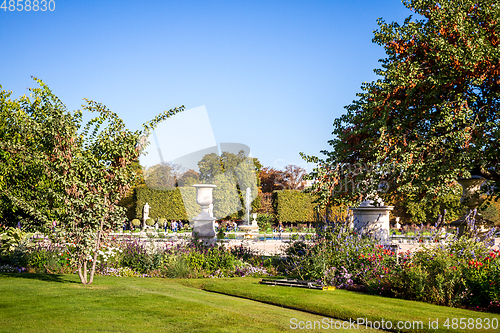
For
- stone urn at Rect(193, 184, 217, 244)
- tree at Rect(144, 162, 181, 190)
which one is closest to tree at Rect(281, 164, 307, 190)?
tree at Rect(144, 162, 181, 190)

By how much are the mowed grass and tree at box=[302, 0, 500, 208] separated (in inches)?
171

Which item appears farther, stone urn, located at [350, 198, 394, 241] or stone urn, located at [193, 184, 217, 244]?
stone urn, located at [193, 184, 217, 244]

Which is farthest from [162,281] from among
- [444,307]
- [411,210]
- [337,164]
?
[411,210]

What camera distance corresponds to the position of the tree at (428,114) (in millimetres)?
8578

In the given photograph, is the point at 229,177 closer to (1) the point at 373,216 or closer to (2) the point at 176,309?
(1) the point at 373,216

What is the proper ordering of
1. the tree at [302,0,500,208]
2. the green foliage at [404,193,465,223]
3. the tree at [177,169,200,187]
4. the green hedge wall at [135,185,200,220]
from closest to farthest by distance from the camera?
the tree at [302,0,500,208], the green foliage at [404,193,465,223], the green hedge wall at [135,185,200,220], the tree at [177,169,200,187]

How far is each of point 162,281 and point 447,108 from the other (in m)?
Answer: 7.19

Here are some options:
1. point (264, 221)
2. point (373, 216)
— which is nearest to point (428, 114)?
point (373, 216)

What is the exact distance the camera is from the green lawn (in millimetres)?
4820

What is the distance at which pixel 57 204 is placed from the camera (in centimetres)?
786

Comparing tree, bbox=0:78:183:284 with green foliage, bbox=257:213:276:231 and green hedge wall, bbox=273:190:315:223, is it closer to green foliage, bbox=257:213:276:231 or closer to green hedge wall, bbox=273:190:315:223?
green foliage, bbox=257:213:276:231

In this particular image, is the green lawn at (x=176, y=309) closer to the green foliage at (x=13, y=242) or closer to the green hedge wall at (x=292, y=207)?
the green foliage at (x=13, y=242)

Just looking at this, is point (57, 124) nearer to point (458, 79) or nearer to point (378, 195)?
point (378, 195)

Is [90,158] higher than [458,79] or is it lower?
lower
